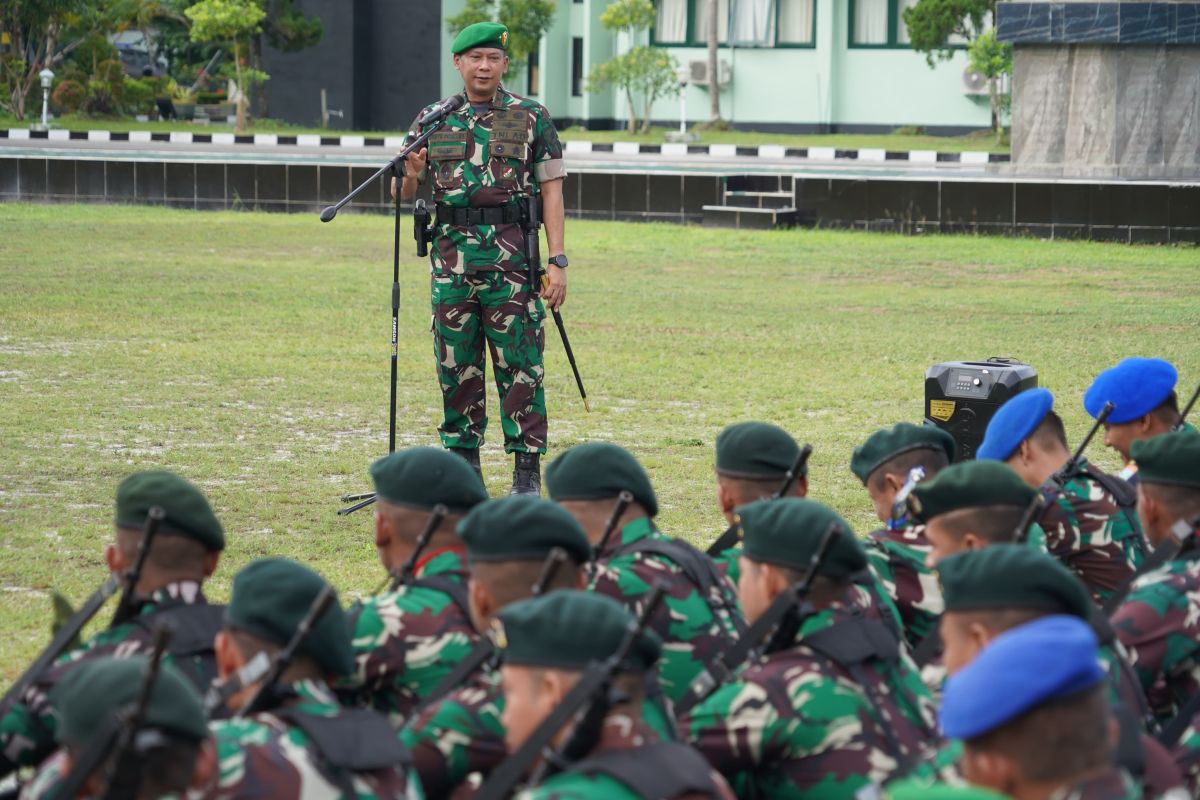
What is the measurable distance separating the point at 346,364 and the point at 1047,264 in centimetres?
810

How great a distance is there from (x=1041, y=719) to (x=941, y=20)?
129 feet

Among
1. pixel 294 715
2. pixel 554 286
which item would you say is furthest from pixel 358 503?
pixel 294 715

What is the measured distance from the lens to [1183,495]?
4602mm

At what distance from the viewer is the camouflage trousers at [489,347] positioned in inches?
312

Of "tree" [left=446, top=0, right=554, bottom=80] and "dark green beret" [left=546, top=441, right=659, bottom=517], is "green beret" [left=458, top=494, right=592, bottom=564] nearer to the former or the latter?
"dark green beret" [left=546, top=441, right=659, bottom=517]

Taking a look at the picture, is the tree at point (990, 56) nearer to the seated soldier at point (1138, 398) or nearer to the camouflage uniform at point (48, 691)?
the seated soldier at point (1138, 398)

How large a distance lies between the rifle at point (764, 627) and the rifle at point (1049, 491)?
0.68 meters

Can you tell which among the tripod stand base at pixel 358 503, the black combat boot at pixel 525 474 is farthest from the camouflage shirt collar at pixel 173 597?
the black combat boot at pixel 525 474

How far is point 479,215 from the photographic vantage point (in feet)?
26.1

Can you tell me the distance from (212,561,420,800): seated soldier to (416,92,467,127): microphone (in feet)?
14.7

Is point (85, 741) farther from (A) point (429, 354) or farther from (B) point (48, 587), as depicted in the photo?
(A) point (429, 354)

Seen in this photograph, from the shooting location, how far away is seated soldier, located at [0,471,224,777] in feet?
12.4

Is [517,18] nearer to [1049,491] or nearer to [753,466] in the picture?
[1049,491]

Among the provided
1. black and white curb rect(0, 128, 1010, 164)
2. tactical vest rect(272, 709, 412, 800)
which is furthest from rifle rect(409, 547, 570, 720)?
black and white curb rect(0, 128, 1010, 164)
